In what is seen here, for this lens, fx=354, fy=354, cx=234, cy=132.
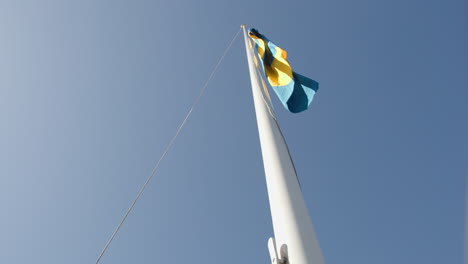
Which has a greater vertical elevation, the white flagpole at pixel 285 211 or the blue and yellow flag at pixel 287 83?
the blue and yellow flag at pixel 287 83

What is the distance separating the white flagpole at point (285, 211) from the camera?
3.21 metres

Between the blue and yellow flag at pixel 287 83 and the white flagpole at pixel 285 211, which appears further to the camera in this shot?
the blue and yellow flag at pixel 287 83

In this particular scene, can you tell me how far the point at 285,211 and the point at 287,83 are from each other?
5.58m

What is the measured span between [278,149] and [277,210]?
100 cm

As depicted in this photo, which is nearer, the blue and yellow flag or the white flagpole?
the white flagpole

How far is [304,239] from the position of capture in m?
3.31

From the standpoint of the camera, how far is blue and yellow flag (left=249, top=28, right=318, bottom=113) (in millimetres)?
8695

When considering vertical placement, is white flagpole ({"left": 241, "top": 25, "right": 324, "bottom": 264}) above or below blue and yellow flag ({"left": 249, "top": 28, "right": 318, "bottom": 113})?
below

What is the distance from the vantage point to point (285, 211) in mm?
3666

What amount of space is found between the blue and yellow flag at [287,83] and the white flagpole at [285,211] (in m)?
3.68

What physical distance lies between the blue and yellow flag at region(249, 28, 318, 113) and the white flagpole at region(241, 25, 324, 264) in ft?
12.1

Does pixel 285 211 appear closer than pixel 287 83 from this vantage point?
Yes

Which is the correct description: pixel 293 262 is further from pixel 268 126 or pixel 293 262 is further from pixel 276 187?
pixel 268 126

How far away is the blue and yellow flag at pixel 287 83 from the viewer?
8.70 m
